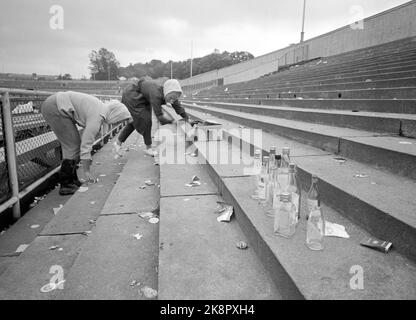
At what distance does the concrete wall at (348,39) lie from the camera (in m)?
14.1

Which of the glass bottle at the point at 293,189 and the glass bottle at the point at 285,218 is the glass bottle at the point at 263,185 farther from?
the glass bottle at the point at 285,218

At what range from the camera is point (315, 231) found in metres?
1.76

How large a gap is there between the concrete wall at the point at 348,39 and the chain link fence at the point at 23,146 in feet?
54.3

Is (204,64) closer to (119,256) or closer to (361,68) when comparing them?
(361,68)

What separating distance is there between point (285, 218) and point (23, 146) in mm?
3598

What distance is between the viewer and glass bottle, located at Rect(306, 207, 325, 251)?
1.74 m

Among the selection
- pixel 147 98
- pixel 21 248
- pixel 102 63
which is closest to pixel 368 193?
pixel 21 248

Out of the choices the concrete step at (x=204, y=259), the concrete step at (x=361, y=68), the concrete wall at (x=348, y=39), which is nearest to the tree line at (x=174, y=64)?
the concrete wall at (x=348, y=39)

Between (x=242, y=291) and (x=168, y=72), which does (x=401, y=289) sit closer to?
(x=242, y=291)

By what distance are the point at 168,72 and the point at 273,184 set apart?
8106 centimetres

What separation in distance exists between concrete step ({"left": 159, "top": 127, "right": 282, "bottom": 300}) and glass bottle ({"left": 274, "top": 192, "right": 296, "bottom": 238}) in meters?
0.28

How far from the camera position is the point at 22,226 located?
328cm

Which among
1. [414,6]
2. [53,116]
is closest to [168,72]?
[414,6]

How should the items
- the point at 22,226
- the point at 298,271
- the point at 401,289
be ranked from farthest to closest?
the point at 22,226 < the point at 298,271 < the point at 401,289
